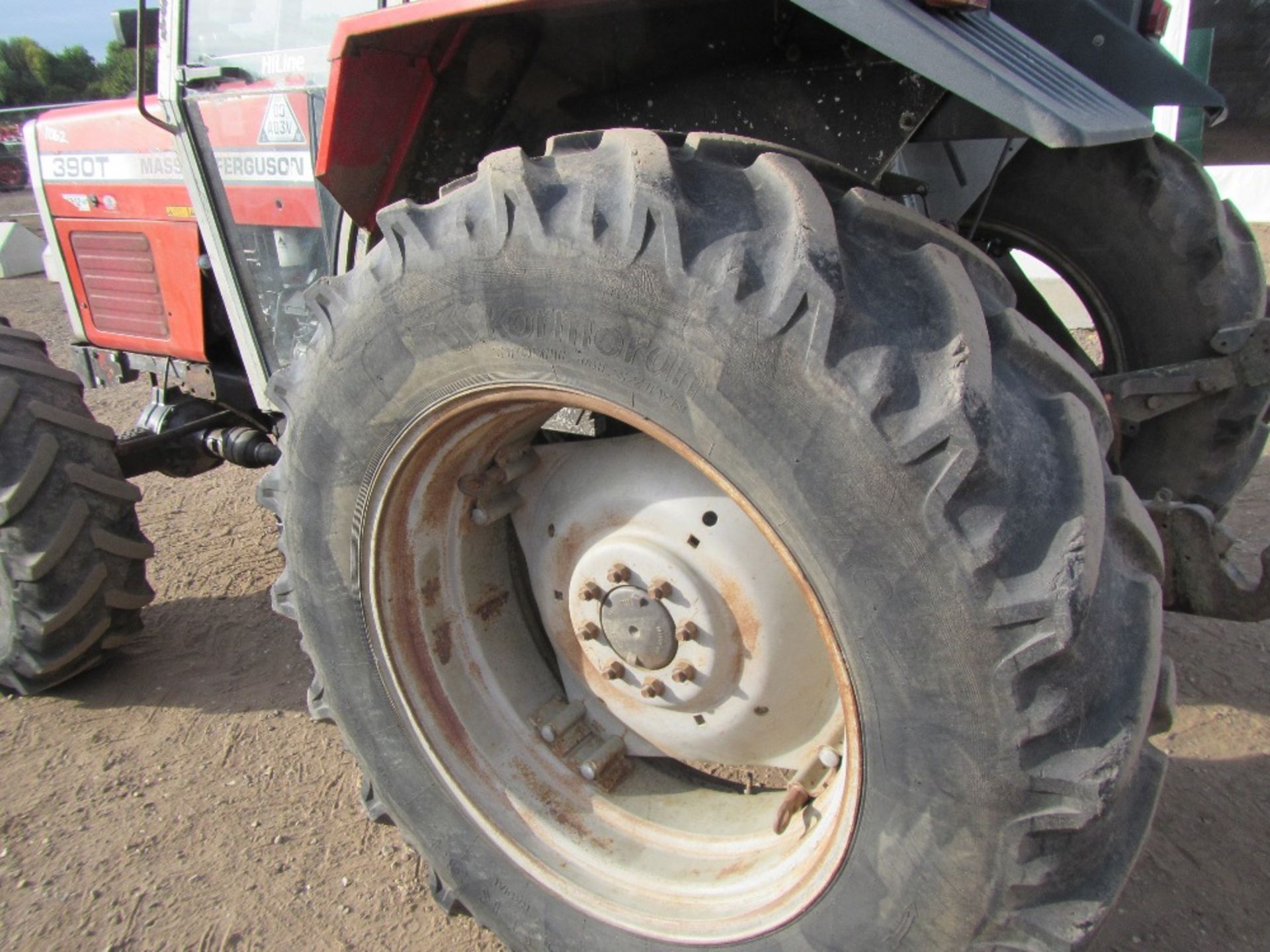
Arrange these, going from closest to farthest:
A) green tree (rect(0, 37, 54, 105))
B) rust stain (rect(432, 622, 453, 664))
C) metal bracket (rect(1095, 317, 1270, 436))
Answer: rust stain (rect(432, 622, 453, 664)) → metal bracket (rect(1095, 317, 1270, 436)) → green tree (rect(0, 37, 54, 105))

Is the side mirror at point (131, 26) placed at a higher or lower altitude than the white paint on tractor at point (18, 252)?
higher

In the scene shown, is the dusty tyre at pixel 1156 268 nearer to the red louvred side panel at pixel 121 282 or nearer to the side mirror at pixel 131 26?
the side mirror at pixel 131 26

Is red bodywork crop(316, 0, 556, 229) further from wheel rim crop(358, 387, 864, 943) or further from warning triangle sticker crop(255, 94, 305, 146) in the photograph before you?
wheel rim crop(358, 387, 864, 943)

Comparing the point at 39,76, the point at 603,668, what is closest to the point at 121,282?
the point at 603,668

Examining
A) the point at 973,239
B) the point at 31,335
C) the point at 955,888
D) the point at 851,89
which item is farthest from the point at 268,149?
the point at 955,888

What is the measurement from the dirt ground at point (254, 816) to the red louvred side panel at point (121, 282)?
109 centimetres

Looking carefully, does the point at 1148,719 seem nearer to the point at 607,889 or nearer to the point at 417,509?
the point at 607,889

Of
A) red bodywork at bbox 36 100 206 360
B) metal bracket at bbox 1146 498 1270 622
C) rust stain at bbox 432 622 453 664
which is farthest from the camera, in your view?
red bodywork at bbox 36 100 206 360

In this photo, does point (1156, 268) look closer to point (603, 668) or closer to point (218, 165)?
point (603, 668)

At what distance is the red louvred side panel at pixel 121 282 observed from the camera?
10.6ft

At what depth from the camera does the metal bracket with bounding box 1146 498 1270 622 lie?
5.80 ft

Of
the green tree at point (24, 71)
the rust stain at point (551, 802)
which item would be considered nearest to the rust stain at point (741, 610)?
the rust stain at point (551, 802)

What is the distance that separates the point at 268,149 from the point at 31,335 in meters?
1.19

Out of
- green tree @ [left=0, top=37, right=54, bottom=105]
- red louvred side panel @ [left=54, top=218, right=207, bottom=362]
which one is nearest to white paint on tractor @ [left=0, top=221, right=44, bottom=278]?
red louvred side panel @ [left=54, top=218, right=207, bottom=362]
